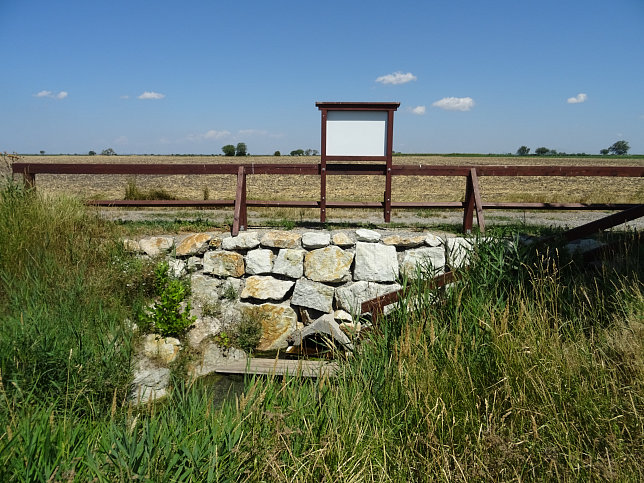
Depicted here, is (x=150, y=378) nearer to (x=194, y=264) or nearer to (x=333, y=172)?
(x=194, y=264)

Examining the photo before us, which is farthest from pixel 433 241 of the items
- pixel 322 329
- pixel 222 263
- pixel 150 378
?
pixel 150 378

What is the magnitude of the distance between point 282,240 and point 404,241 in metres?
1.89

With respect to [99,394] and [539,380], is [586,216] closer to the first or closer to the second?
[539,380]

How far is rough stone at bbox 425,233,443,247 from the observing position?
7.23 meters

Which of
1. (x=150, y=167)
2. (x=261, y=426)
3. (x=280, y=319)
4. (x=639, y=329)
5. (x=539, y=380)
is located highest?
(x=150, y=167)

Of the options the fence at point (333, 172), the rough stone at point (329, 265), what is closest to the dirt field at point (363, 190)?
the fence at point (333, 172)

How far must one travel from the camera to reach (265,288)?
7.29 meters

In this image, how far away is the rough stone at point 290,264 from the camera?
7.31m

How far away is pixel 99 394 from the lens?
4.29 meters

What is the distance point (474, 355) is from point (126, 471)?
8.59 ft

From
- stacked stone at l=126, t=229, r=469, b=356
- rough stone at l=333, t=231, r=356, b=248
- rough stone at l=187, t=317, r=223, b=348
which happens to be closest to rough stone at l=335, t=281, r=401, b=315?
stacked stone at l=126, t=229, r=469, b=356

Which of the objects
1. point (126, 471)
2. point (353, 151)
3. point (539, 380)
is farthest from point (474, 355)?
point (353, 151)

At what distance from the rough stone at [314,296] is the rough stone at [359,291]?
6.2 inches

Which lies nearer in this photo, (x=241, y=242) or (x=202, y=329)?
(x=202, y=329)
